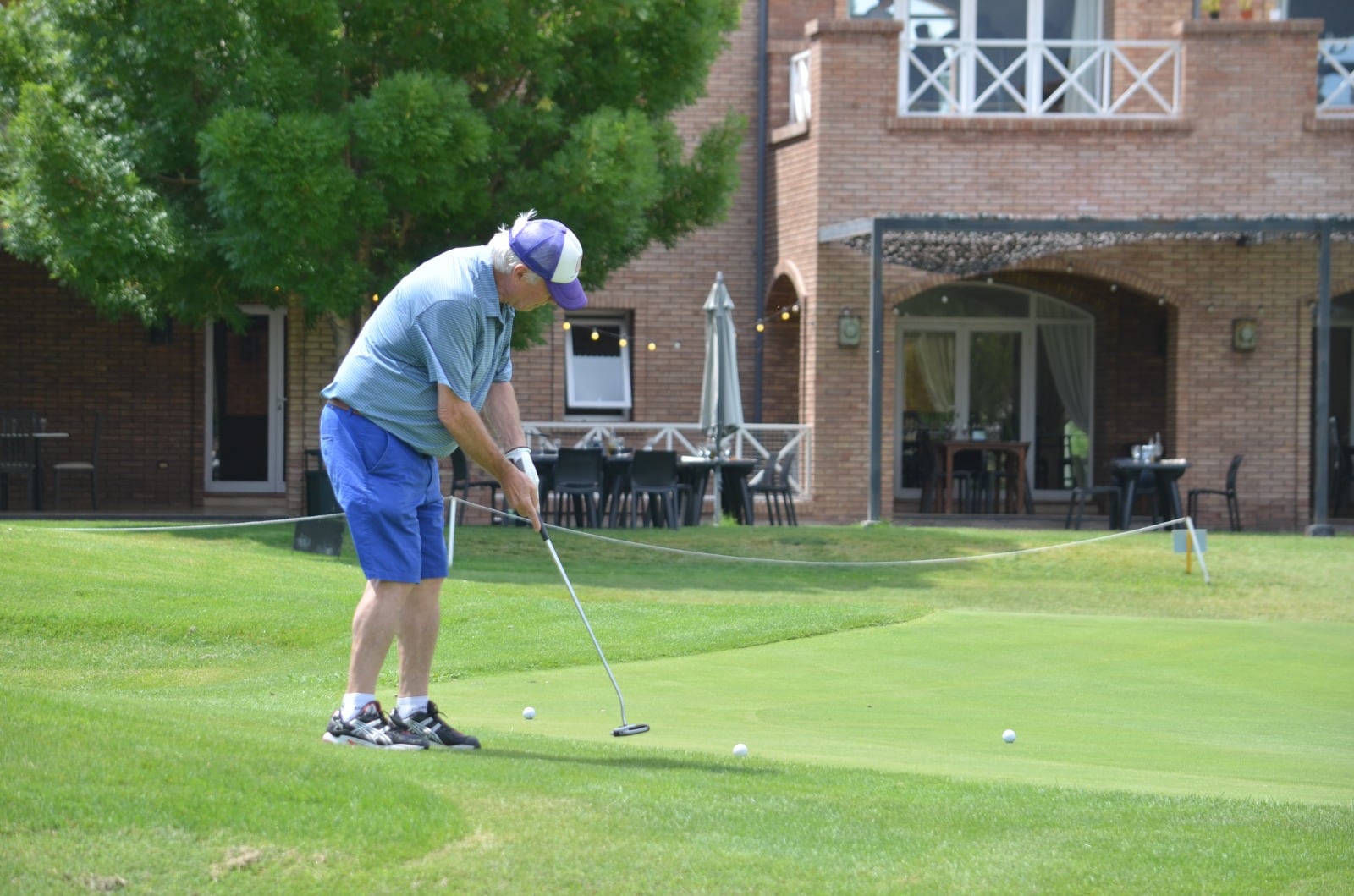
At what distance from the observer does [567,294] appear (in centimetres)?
525

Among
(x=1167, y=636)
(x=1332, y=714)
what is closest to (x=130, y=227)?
(x=1167, y=636)

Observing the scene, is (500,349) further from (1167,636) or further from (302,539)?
(302,539)

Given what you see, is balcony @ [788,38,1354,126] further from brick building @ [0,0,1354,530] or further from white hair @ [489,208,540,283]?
white hair @ [489,208,540,283]

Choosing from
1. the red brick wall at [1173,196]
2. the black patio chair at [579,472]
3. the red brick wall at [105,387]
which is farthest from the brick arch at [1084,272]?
the red brick wall at [105,387]

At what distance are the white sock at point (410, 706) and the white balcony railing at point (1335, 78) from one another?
55.8ft

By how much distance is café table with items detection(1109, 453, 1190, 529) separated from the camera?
59.4ft

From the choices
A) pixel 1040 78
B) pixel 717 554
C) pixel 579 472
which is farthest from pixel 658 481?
pixel 1040 78

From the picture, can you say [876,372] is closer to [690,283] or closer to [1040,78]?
[690,283]

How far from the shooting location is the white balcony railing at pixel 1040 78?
19188 millimetres

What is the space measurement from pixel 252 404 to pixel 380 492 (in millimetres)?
16751

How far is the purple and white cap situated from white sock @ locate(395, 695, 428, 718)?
1322 mm

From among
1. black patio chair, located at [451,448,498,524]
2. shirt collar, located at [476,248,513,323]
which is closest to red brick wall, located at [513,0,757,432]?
black patio chair, located at [451,448,498,524]

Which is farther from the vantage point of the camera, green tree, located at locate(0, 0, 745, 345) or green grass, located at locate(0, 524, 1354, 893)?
green tree, located at locate(0, 0, 745, 345)

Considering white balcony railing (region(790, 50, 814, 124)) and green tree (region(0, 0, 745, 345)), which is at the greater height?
white balcony railing (region(790, 50, 814, 124))
